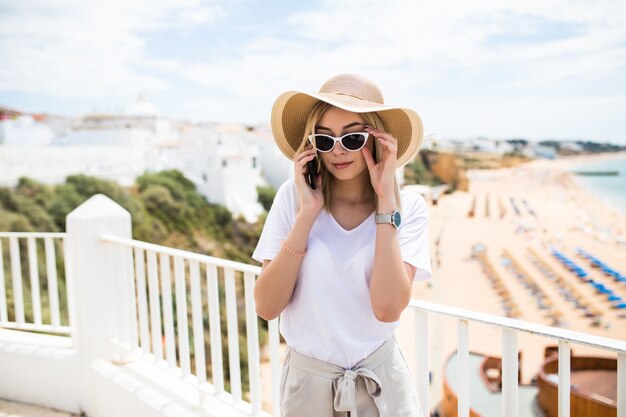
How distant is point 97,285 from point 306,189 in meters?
2.06

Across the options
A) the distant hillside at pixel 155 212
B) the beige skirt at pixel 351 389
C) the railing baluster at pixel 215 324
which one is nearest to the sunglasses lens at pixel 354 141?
the beige skirt at pixel 351 389

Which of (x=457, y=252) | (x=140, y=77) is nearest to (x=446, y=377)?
(x=457, y=252)

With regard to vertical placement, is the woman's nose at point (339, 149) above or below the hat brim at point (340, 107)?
below

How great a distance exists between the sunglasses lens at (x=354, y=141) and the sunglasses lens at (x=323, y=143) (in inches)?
1.2

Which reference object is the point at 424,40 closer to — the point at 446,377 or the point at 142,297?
the point at 446,377

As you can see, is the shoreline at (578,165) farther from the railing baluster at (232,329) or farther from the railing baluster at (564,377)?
the railing baluster at (564,377)

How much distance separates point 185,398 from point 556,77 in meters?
92.6

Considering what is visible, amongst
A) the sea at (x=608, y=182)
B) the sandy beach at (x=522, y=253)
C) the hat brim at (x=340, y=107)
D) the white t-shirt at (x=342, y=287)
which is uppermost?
the hat brim at (x=340, y=107)

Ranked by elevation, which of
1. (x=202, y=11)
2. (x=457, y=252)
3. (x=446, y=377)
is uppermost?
(x=202, y=11)

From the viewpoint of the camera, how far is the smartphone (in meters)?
1.23

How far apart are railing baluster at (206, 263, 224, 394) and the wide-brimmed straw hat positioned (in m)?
0.84

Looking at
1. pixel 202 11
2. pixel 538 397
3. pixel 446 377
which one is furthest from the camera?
pixel 202 11

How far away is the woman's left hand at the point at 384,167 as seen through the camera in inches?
45.1

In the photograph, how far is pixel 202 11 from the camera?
2571 inches
